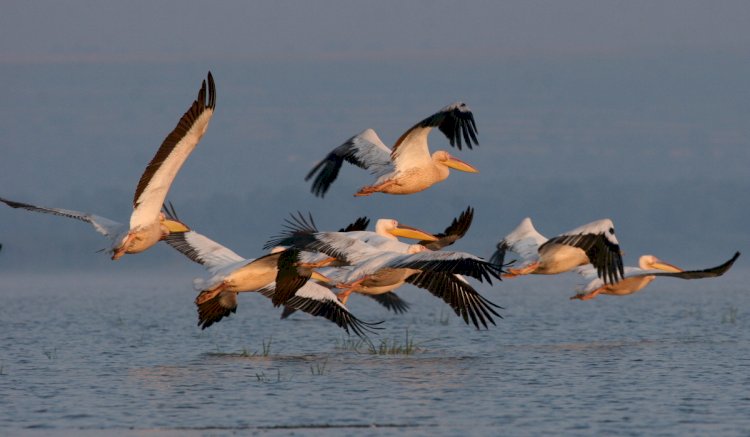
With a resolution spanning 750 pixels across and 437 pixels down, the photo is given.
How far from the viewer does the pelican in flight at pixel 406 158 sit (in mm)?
15281

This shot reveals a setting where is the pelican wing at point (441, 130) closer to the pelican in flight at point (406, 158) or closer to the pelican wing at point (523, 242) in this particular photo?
the pelican in flight at point (406, 158)

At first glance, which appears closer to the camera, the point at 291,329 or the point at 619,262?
the point at 619,262

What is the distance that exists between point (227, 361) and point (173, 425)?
16.1 feet

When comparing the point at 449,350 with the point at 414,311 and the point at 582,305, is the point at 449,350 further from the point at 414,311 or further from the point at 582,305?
the point at 582,305

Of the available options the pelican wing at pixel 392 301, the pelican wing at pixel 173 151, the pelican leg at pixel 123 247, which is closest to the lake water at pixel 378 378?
the pelican wing at pixel 392 301

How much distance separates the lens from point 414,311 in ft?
93.2

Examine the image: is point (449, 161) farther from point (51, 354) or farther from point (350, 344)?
point (51, 354)

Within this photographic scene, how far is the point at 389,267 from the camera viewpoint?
13.4 metres

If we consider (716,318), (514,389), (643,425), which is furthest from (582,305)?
(643,425)

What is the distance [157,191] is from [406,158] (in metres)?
Answer: 3.74

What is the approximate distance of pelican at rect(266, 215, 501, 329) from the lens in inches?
501

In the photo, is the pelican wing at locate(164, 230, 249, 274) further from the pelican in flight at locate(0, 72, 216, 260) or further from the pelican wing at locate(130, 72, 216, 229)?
the pelican wing at locate(130, 72, 216, 229)

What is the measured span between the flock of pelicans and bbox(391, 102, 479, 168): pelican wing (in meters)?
0.01

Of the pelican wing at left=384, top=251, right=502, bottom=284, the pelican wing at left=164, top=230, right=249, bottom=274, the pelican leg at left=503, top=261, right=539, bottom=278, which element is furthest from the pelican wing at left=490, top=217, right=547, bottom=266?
the pelican wing at left=384, top=251, right=502, bottom=284
